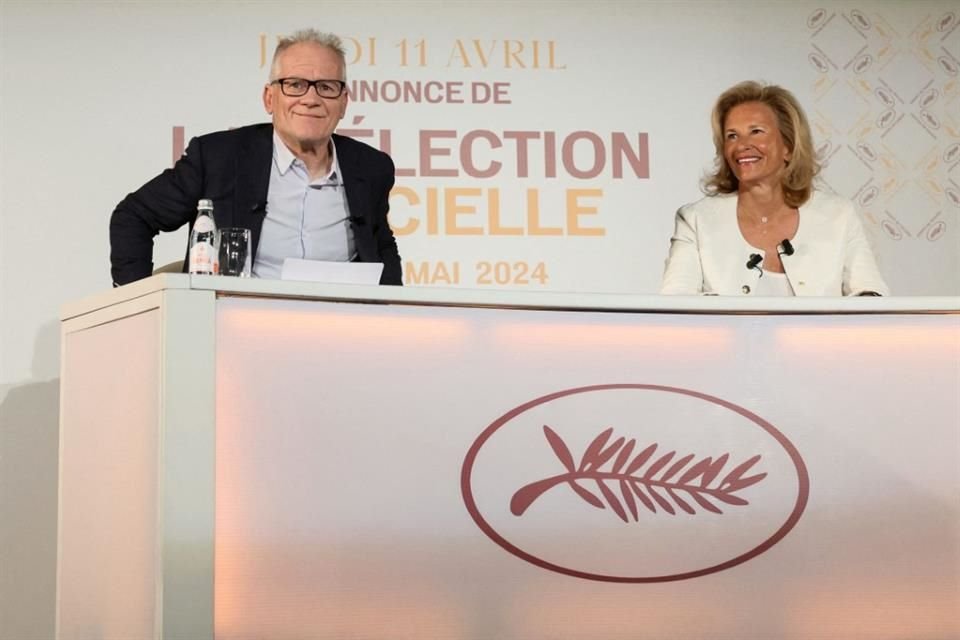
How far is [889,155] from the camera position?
4.87 meters

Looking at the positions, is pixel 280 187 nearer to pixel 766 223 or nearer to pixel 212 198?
pixel 212 198

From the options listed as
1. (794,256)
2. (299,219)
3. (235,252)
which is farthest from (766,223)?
(235,252)

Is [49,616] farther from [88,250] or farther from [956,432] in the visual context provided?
[956,432]

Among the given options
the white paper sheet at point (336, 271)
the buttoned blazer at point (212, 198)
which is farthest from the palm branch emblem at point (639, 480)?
the buttoned blazer at point (212, 198)

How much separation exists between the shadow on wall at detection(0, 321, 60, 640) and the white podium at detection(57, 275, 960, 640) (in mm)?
1937

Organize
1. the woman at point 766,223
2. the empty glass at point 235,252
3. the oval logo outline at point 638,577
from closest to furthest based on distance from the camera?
the oval logo outline at point 638,577
the empty glass at point 235,252
the woman at point 766,223

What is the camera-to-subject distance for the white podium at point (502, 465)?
2.21 meters

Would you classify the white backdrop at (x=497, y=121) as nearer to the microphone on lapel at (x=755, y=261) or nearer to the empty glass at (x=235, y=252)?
the microphone on lapel at (x=755, y=261)

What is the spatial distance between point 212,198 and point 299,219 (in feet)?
0.75

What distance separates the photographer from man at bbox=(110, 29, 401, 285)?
3133 millimetres

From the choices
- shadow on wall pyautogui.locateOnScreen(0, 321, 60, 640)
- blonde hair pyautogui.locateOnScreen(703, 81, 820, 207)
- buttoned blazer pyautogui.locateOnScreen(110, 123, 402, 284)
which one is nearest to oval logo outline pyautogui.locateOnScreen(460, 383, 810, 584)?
buttoned blazer pyautogui.locateOnScreen(110, 123, 402, 284)

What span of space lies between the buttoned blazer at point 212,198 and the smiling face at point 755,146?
114 centimetres

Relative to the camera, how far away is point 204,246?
248cm

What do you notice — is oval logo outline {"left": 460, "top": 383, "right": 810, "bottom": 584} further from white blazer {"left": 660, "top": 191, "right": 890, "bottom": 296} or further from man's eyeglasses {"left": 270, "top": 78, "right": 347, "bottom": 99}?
man's eyeglasses {"left": 270, "top": 78, "right": 347, "bottom": 99}
